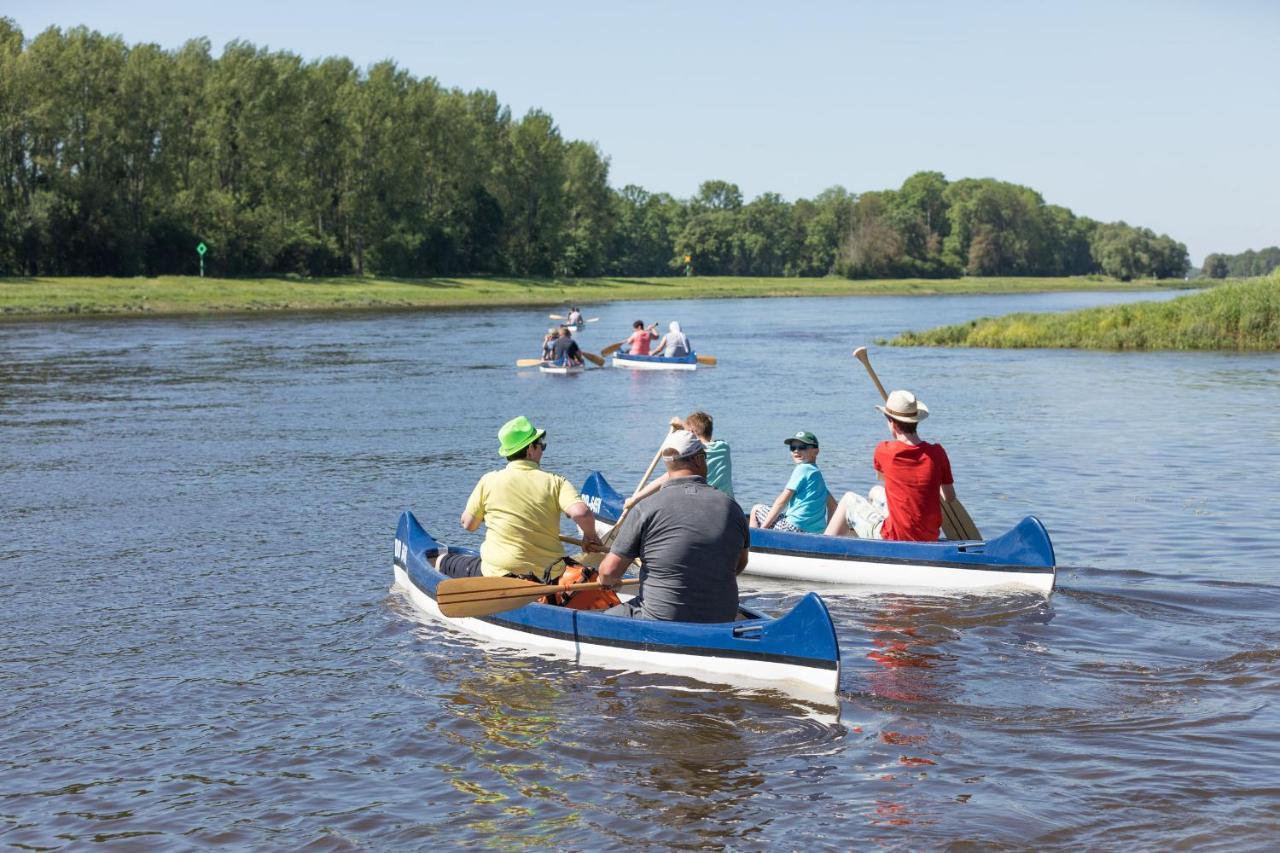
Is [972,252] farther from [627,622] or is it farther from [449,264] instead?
[627,622]

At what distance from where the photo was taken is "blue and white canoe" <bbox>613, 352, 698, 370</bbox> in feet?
122

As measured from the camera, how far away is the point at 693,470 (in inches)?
345

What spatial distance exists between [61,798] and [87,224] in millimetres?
75959

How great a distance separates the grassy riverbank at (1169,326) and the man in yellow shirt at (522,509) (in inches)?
1274

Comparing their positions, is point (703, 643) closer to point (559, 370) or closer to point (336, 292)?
point (559, 370)

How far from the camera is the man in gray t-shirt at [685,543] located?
8664mm

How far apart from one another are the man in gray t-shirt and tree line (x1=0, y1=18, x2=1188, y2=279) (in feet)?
237

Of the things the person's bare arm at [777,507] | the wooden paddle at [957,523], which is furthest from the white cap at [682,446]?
the person's bare arm at [777,507]

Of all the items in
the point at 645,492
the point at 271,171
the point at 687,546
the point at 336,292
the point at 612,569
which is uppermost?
the point at 271,171

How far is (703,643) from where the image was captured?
29.6ft

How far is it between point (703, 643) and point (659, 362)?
2860 cm

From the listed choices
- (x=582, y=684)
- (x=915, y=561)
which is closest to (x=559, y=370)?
(x=915, y=561)

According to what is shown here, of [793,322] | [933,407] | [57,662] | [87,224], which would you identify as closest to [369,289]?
[87,224]

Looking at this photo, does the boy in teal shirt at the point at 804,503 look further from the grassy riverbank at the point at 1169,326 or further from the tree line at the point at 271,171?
the tree line at the point at 271,171
